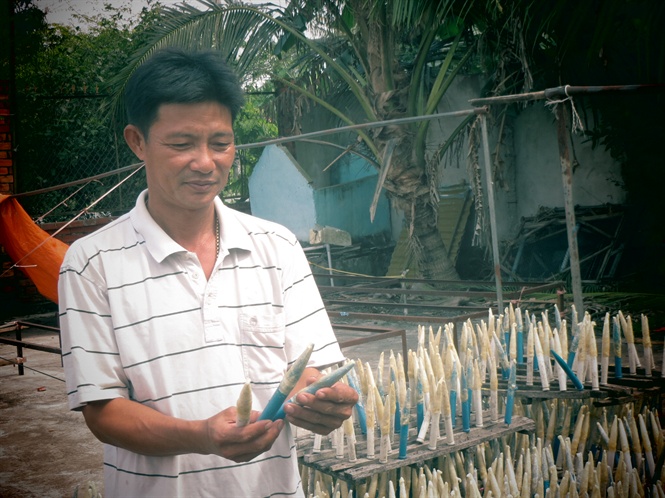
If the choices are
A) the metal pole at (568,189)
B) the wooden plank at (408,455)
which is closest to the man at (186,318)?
the wooden plank at (408,455)

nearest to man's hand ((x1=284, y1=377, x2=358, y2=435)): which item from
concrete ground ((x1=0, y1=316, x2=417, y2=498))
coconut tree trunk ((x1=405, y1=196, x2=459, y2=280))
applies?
concrete ground ((x1=0, y1=316, x2=417, y2=498))

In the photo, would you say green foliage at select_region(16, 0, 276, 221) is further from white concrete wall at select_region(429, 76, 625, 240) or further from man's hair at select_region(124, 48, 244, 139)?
man's hair at select_region(124, 48, 244, 139)

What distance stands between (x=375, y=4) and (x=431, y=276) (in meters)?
3.45

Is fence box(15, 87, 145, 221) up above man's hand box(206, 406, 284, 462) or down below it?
above

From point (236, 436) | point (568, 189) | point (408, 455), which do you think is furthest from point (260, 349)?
point (568, 189)

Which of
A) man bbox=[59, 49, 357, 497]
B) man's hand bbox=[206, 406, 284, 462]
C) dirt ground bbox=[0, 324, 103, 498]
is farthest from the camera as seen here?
dirt ground bbox=[0, 324, 103, 498]

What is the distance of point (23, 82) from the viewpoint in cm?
1023

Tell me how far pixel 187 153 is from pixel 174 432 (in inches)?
23.2

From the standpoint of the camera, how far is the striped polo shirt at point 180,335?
1.39 metres

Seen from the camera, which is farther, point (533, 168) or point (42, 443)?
point (533, 168)

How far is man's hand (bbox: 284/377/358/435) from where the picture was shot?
4.48 feet

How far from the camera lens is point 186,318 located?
144 cm

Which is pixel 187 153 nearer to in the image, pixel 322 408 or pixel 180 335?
pixel 180 335

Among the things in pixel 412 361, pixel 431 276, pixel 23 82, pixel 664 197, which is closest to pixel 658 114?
pixel 664 197
